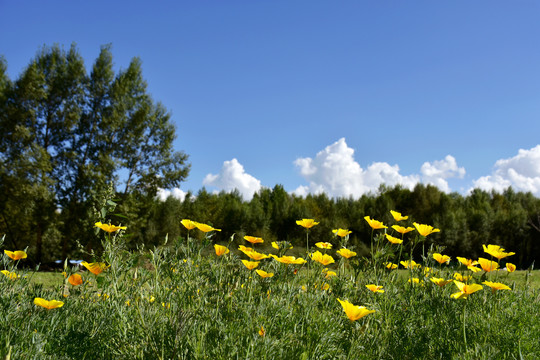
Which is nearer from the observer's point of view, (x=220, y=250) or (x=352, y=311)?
(x=352, y=311)

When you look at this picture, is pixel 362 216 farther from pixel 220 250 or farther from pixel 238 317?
pixel 238 317

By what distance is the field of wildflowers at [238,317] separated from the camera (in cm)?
128

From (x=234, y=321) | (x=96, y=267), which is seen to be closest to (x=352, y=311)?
(x=234, y=321)

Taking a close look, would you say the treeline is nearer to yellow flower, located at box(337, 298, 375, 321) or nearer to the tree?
the tree

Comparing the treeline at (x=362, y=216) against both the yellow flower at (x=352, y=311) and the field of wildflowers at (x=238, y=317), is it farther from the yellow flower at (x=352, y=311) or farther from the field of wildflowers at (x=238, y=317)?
the yellow flower at (x=352, y=311)

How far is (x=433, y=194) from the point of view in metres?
19.1

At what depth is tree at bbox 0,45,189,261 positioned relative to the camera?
16.5 metres

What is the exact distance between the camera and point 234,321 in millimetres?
1420

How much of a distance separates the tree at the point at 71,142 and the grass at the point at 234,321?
640 inches

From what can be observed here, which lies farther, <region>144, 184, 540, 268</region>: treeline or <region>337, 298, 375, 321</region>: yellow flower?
<region>144, 184, 540, 268</region>: treeline

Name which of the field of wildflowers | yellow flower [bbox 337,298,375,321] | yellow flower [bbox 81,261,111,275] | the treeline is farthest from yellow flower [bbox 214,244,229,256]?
the treeline

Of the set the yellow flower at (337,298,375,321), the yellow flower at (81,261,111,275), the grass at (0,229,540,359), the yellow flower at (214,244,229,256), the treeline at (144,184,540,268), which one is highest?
the treeline at (144,184,540,268)

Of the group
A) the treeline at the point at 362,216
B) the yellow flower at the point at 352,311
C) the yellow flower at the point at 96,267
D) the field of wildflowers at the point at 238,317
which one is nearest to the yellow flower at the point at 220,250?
the field of wildflowers at the point at 238,317

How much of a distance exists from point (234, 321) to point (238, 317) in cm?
11
